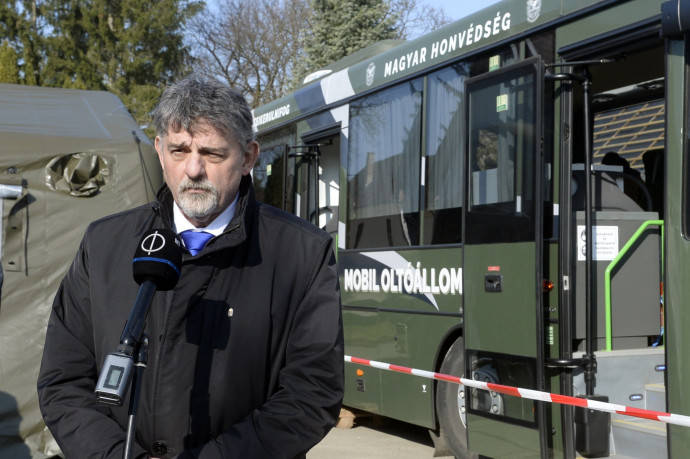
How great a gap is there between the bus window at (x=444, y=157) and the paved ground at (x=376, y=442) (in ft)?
5.92

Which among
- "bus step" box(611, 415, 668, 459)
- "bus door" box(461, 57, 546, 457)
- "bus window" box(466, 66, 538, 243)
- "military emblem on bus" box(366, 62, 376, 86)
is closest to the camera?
"bus step" box(611, 415, 668, 459)

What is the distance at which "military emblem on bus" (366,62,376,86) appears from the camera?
916 centimetres

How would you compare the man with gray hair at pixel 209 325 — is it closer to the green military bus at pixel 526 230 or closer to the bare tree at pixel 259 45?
the green military bus at pixel 526 230

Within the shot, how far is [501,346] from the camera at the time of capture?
267 inches

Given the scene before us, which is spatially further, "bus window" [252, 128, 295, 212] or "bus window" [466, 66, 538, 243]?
"bus window" [252, 128, 295, 212]

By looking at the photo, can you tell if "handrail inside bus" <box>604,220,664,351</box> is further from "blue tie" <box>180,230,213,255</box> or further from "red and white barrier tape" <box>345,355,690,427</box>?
"blue tie" <box>180,230,213,255</box>

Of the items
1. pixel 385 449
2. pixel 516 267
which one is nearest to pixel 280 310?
pixel 516 267

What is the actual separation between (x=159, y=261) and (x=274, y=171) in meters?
9.01

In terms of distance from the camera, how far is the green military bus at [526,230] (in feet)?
20.0

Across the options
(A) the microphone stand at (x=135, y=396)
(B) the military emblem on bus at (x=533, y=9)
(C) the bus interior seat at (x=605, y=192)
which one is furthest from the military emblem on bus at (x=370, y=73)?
(A) the microphone stand at (x=135, y=396)

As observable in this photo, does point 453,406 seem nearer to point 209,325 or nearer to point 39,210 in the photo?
point 39,210

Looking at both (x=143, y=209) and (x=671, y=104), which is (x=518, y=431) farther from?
(x=143, y=209)

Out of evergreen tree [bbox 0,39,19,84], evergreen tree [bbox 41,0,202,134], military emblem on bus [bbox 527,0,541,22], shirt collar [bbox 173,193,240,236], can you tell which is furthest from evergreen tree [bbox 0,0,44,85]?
shirt collar [bbox 173,193,240,236]

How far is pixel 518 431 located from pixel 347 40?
959 inches
